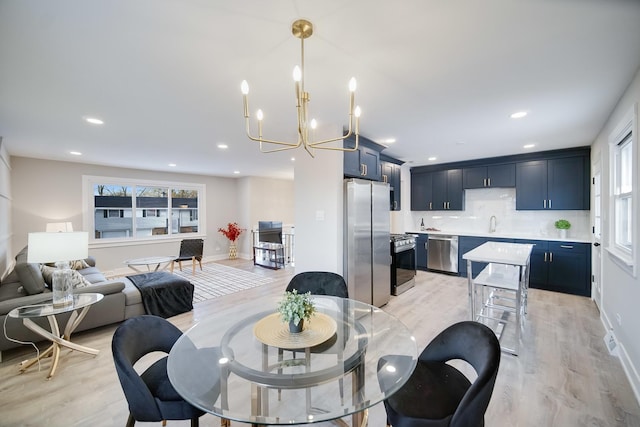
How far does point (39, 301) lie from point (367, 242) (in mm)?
3588

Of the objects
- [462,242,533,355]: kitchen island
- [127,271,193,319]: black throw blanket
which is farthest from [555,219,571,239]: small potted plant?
[127,271,193,319]: black throw blanket

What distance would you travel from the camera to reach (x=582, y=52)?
5.76 feet

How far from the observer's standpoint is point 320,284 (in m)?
2.40

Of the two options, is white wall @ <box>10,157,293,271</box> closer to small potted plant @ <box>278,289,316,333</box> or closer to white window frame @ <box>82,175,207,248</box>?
white window frame @ <box>82,175,207,248</box>

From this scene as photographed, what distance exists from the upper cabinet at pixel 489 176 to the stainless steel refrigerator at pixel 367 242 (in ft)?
8.96

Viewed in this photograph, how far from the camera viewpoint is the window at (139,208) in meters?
5.83

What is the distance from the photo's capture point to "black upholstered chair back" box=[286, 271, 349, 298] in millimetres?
2365

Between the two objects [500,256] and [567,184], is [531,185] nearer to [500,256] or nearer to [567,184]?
[567,184]

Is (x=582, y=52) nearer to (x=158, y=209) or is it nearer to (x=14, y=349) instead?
(x=14, y=349)

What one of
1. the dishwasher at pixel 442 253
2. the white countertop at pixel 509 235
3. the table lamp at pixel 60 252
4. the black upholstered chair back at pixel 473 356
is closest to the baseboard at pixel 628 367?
the black upholstered chair back at pixel 473 356

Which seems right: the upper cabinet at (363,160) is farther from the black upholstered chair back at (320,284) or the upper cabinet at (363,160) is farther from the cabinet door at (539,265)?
the cabinet door at (539,265)

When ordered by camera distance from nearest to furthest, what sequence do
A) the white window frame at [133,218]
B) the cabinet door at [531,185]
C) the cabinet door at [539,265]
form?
the cabinet door at [539,265]
the cabinet door at [531,185]
the white window frame at [133,218]

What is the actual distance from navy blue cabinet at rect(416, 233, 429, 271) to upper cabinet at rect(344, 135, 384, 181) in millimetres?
2510

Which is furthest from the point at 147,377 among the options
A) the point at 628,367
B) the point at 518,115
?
the point at 518,115
